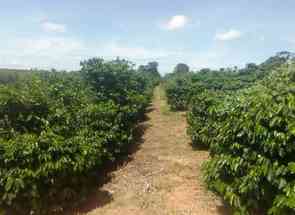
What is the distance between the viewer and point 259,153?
3.54m

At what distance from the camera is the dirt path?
4.80 metres

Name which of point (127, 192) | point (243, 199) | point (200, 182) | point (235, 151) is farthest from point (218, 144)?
point (127, 192)

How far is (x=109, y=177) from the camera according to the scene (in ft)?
20.8

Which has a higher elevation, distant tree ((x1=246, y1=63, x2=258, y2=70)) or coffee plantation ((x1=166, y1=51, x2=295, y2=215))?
distant tree ((x1=246, y1=63, x2=258, y2=70))

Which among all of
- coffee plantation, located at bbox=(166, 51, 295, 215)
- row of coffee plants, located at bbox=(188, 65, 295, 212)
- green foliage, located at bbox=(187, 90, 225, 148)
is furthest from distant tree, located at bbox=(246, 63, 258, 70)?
row of coffee plants, located at bbox=(188, 65, 295, 212)

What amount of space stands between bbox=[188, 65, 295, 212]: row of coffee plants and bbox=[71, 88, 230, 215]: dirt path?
2.61 ft

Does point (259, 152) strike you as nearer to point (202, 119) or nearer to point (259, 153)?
point (259, 153)

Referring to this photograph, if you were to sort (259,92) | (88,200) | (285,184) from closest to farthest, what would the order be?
(285,184) < (259,92) < (88,200)

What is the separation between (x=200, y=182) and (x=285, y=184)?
2786mm

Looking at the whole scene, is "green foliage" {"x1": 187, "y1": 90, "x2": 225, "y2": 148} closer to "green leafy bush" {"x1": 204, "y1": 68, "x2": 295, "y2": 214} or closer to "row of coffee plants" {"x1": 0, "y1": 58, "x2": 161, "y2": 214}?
"row of coffee plants" {"x1": 0, "y1": 58, "x2": 161, "y2": 214}

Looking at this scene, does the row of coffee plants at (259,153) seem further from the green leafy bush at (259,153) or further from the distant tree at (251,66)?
the distant tree at (251,66)

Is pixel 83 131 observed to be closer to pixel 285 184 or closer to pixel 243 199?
pixel 243 199

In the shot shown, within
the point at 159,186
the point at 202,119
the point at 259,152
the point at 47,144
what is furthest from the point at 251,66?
the point at 47,144

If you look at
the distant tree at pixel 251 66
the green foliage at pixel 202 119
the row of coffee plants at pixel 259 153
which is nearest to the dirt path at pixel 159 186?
the green foliage at pixel 202 119
